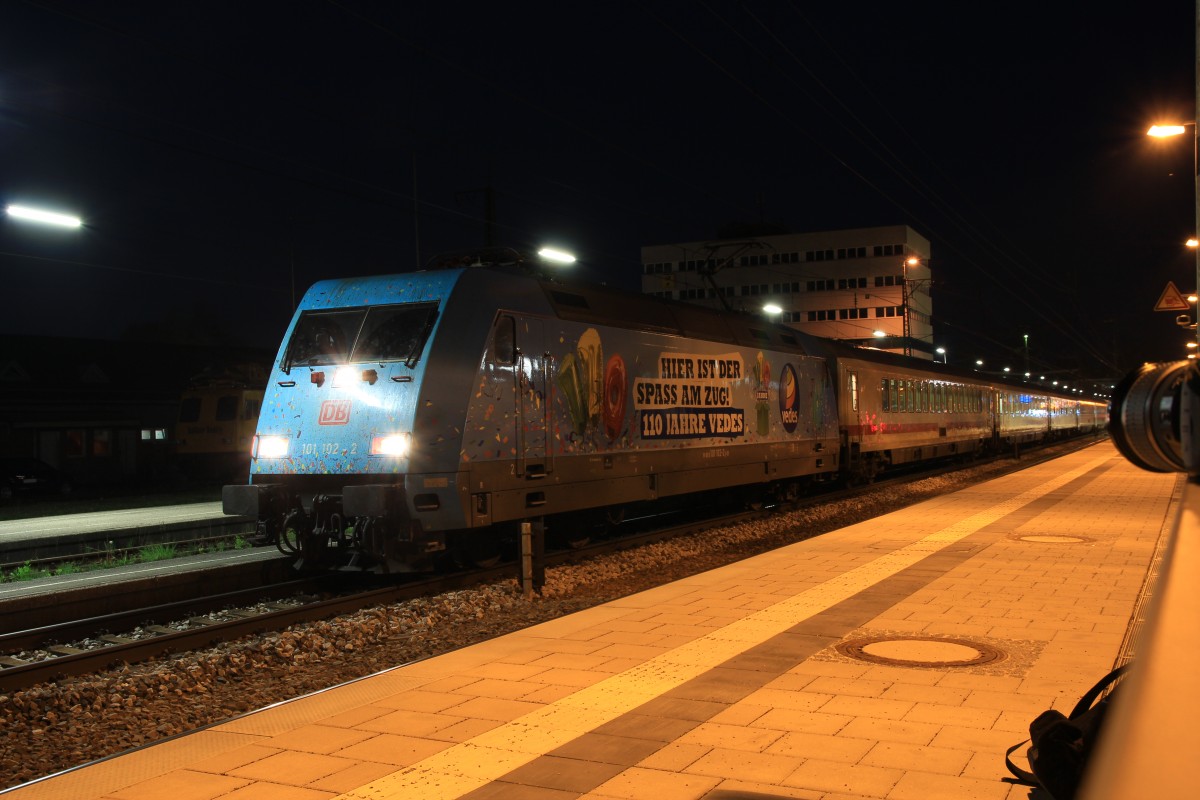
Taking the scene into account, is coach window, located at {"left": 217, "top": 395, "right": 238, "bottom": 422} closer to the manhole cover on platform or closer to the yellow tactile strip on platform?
the yellow tactile strip on platform

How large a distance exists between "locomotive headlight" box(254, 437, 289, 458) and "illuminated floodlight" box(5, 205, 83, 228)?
6015 millimetres

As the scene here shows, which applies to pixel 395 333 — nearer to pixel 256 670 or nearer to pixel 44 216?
pixel 256 670

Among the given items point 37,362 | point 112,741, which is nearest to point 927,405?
point 112,741

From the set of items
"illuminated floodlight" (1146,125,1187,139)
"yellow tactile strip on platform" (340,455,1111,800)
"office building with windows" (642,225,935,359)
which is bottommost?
"yellow tactile strip on platform" (340,455,1111,800)

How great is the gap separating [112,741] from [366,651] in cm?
259

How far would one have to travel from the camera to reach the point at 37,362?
4528 centimetres

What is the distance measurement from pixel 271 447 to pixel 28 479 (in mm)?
22322

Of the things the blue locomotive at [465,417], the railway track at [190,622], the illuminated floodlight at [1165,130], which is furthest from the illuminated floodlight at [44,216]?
the illuminated floodlight at [1165,130]

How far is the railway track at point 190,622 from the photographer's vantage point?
7766mm

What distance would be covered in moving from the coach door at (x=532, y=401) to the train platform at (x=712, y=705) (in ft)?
7.80

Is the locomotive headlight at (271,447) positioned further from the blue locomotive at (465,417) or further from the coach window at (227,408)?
the coach window at (227,408)

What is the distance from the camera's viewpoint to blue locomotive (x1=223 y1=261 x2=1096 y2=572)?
10367 millimetres

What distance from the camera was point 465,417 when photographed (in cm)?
1052

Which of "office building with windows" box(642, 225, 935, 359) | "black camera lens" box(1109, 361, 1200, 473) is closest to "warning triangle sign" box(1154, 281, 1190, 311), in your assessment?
"black camera lens" box(1109, 361, 1200, 473)
